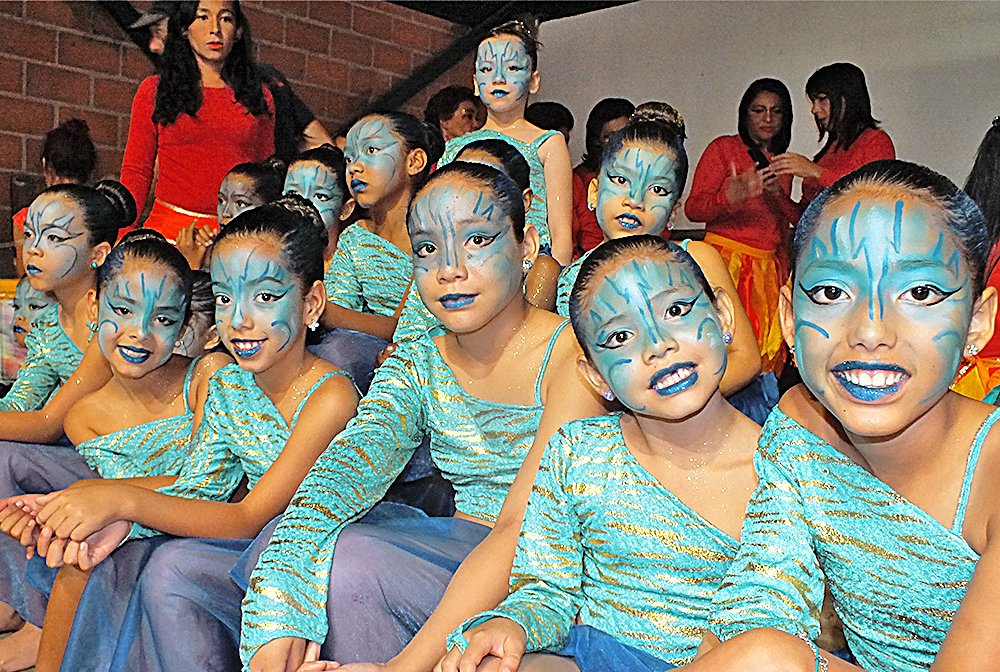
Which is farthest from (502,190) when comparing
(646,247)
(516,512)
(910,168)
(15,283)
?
(15,283)

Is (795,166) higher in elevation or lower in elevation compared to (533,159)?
higher

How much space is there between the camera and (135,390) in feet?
6.79

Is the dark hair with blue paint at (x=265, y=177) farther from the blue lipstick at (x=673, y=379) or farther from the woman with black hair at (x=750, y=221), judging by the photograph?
the blue lipstick at (x=673, y=379)

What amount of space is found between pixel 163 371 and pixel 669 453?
1172 mm

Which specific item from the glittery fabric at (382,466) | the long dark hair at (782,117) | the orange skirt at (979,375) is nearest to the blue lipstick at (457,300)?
the glittery fabric at (382,466)

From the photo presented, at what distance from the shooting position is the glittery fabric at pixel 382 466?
4.50 ft

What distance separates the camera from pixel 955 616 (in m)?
1.01

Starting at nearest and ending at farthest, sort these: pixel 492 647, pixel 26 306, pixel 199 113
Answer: pixel 492 647, pixel 26 306, pixel 199 113

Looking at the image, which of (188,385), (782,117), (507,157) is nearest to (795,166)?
(782,117)

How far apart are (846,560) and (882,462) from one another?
12cm

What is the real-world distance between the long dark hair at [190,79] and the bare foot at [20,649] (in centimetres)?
165

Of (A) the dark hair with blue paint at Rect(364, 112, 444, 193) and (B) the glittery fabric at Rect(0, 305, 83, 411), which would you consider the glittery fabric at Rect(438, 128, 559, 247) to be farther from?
(B) the glittery fabric at Rect(0, 305, 83, 411)

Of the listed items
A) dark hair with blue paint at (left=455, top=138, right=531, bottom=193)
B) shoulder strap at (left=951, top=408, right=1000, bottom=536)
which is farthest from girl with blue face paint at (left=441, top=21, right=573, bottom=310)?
shoulder strap at (left=951, top=408, right=1000, bottom=536)

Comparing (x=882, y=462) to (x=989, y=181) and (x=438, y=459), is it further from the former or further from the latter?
(x=989, y=181)
